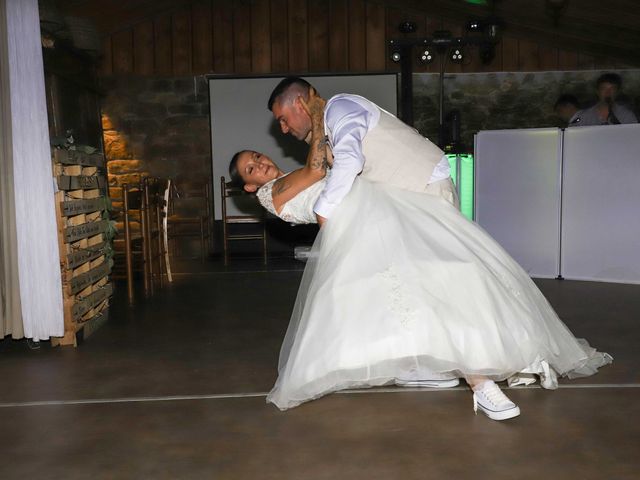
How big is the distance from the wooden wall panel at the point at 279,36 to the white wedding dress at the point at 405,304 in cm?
658

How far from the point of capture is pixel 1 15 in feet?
11.7

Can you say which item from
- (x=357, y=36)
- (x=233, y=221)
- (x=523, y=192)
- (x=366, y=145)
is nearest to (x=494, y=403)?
(x=366, y=145)

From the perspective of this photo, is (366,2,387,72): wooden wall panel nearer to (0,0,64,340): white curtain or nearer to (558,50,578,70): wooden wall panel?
(558,50,578,70): wooden wall panel

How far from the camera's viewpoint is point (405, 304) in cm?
249

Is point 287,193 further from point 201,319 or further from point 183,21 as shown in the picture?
point 183,21

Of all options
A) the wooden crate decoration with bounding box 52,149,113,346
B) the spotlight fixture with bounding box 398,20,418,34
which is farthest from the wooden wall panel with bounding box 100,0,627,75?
the wooden crate decoration with bounding box 52,149,113,346

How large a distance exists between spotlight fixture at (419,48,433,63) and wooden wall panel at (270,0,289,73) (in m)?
1.76

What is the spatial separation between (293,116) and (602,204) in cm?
382

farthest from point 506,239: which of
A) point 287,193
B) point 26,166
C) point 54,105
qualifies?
point 54,105

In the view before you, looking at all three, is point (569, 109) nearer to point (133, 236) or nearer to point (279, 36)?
point (279, 36)

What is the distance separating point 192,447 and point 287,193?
1.09 meters

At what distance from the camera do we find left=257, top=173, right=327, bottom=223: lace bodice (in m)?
2.85

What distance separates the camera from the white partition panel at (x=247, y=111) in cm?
891

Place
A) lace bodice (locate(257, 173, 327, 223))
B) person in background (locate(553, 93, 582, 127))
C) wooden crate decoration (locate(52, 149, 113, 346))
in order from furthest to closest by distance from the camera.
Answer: person in background (locate(553, 93, 582, 127)) < wooden crate decoration (locate(52, 149, 113, 346)) < lace bodice (locate(257, 173, 327, 223))
